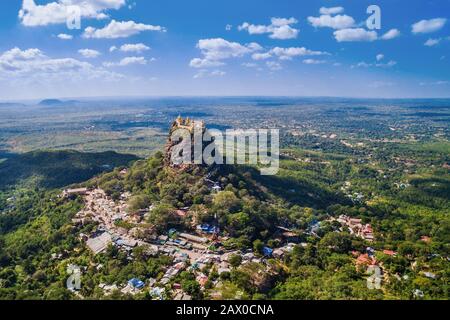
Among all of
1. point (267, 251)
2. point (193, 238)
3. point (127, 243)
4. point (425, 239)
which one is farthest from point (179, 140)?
point (425, 239)

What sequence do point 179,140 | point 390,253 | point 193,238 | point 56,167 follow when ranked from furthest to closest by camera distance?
point 56,167 < point 179,140 < point 390,253 < point 193,238

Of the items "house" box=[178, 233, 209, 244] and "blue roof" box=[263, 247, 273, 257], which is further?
"house" box=[178, 233, 209, 244]

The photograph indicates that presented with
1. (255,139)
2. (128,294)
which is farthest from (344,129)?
(128,294)

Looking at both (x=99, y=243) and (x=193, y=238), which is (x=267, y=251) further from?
(x=99, y=243)

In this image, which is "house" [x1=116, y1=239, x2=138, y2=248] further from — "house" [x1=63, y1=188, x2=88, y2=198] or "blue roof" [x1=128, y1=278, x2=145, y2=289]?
"house" [x1=63, y1=188, x2=88, y2=198]

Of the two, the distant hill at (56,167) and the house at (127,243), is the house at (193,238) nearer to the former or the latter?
the house at (127,243)

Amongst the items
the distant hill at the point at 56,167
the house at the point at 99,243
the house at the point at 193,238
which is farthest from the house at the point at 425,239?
the distant hill at the point at 56,167

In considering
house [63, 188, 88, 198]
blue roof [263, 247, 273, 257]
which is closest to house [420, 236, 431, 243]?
blue roof [263, 247, 273, 257]
